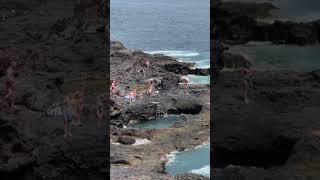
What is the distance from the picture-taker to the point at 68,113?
1641 cm

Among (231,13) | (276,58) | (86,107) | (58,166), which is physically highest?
(231,13)

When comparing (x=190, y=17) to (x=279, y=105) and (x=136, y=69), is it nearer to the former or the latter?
(x=136, y=69)

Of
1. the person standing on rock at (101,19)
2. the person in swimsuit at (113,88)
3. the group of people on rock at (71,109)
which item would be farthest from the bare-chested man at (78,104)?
the person in swimsuit at (113,88)

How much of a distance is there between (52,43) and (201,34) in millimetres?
49419

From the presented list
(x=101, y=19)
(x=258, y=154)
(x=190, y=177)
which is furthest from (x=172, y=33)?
(x=258, y=154)

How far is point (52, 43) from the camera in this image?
817 inches

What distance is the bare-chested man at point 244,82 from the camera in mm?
17578

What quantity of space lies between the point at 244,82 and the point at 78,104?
211 inches

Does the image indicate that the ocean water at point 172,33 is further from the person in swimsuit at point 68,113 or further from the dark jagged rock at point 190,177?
the person in swimsuit at point 68,113

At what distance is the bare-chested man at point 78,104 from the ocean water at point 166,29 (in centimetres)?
2464

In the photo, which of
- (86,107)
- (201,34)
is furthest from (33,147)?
(201,34)

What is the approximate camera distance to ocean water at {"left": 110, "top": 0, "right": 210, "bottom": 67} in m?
54.4

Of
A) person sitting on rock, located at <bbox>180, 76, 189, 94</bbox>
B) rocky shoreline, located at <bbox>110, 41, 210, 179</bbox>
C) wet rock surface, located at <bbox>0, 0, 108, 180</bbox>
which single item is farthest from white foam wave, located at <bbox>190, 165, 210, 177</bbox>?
person sitting on rock, located at <bbox>180, 76, 189, 94</bbox>

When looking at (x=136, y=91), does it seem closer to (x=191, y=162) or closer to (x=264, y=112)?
(x=191, y=162)
